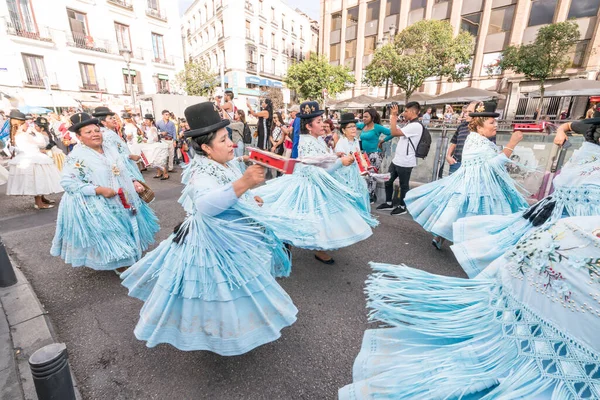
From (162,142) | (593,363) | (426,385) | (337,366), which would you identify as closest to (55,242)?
(337,366)

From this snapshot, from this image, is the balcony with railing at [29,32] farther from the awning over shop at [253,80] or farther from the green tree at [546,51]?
the green tree at [546,51]

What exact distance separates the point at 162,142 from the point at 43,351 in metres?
9.19

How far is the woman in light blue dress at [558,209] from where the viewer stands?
→ 7.64 ft

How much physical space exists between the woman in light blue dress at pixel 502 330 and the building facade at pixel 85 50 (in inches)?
807

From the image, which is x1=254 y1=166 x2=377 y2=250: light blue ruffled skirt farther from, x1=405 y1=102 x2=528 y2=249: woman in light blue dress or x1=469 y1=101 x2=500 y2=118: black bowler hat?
x1=469 y1=101 x2=500 y2=118: black bowler hat

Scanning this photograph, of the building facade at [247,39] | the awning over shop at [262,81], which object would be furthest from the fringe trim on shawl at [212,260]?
the awning over shop at [262,81]

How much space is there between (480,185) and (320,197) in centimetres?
206

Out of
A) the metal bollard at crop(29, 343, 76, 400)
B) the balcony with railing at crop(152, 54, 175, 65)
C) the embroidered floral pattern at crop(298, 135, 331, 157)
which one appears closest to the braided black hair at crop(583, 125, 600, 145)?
the embroidered floral pattern at crop(298, 135, 331, 157)

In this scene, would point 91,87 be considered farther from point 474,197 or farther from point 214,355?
point 474,197

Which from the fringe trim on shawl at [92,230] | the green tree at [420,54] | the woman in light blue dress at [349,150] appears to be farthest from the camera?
the green tree at [420,54]

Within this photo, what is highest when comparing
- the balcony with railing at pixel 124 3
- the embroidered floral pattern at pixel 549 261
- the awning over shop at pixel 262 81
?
the balcony with railing at pixel 124 3

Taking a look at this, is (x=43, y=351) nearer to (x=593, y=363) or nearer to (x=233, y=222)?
(x=233, y=222)

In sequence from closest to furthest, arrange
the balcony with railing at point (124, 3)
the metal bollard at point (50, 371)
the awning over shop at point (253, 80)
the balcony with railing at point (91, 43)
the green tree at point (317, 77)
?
the metal bollard at point (50, 371), the balcony with railing at point (91, 43), the balcony with railing at point (124, 3), the green tree at point (317, 77), the awning over shop at point (253, 80)

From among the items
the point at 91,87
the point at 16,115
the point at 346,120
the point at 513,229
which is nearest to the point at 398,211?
the point at 346,120
